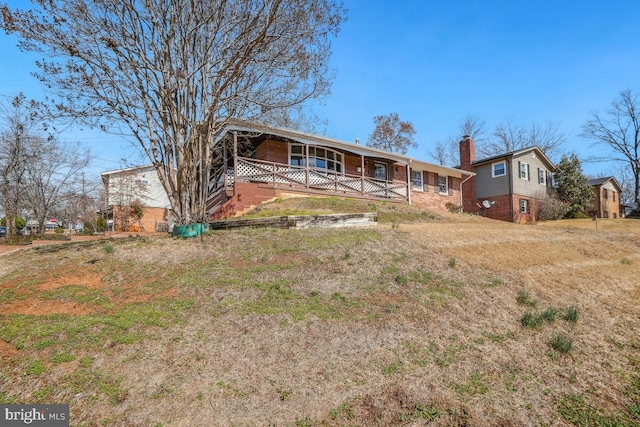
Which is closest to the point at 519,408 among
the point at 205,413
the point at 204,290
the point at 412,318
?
the point at 412,318

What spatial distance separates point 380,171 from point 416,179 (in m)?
3.09

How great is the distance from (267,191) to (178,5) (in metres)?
8.37

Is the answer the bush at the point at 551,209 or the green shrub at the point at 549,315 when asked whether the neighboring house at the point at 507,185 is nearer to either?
the bush at the point at 551,209

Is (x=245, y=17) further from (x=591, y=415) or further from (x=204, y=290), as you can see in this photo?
(x=591, y=415)

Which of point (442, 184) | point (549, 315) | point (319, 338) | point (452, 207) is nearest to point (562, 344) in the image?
point (549, 315)

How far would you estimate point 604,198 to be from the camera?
31.7 m

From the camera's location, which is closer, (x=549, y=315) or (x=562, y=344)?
(x=562, y=344)

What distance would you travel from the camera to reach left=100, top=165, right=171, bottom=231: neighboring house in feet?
73.3

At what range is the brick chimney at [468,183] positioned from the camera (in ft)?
89.6

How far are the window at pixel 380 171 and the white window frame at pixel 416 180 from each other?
234 centimetres

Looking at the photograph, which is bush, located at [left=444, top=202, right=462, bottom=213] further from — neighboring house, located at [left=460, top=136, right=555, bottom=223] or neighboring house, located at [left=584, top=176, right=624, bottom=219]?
neighboring house, located at [left=584, top=176, right=624, bottom=219]

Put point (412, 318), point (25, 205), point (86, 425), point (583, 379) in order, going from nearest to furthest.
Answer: point (86, 425)
point (583, 379)
point (412, 318)
point (25, 205)

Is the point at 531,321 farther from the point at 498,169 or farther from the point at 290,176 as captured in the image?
the point at 498,169

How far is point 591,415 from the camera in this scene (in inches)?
131
